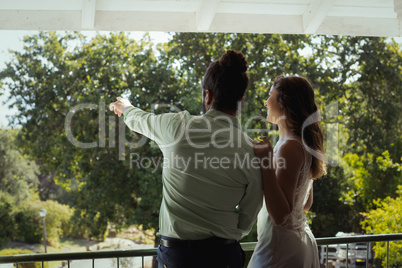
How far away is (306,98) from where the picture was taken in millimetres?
1360

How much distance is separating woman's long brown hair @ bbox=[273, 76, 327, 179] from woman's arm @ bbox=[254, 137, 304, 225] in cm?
6

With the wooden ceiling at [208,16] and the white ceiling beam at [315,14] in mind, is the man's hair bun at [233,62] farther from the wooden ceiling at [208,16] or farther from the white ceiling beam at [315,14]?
the white ceiling beam at [315,14]

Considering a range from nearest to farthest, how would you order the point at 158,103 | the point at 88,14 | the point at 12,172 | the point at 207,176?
the point at 207,176, the point at 88,14, the point at 158,103, the point at 12,172

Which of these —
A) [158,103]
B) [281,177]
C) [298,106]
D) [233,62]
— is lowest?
[281,177]

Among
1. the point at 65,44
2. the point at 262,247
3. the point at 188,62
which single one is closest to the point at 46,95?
the point at 65,44

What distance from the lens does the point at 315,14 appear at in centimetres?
236

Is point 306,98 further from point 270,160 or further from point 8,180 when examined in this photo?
point 8,180

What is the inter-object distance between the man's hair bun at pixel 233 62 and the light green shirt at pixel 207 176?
0.13 meters

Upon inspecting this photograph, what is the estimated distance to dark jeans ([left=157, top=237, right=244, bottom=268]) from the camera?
118 cm

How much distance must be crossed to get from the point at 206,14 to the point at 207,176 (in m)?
1.31

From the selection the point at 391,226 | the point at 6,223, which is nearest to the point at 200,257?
the point at 391,226

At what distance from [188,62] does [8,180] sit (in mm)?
6294

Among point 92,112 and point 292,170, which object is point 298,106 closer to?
point 292,170

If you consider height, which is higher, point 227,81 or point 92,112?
point 92,112
